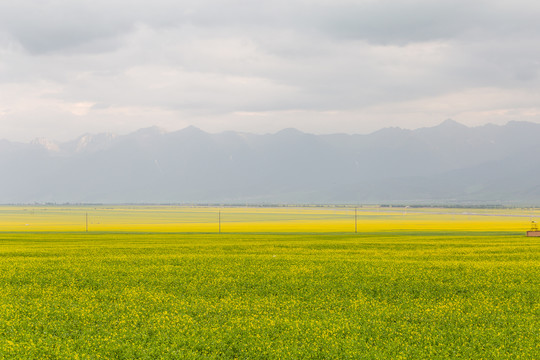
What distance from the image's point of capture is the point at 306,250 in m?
50.1

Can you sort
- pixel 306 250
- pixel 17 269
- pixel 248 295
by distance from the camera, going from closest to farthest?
pixel 248 295 → pixel 17 269 → pixel 306 250

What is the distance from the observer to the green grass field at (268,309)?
17.9 metres

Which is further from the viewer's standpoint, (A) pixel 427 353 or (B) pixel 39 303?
(B) pixel 39 303

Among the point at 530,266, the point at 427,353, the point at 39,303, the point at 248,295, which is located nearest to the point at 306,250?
the point at 530,266

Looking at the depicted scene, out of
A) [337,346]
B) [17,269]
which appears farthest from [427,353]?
[17,269]

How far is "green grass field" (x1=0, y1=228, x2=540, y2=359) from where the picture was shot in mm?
17938

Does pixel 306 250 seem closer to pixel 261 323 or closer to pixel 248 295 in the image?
pixel 248 295

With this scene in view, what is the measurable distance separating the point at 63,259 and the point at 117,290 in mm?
15626

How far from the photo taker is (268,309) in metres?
23.5

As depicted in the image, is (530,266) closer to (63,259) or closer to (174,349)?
(174,349)

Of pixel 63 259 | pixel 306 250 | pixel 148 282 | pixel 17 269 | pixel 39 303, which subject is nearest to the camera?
pixel 39 303

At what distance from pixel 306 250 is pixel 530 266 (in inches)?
763

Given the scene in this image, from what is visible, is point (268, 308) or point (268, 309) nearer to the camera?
point (268, 309)

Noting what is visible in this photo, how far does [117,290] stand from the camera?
1102 inches
